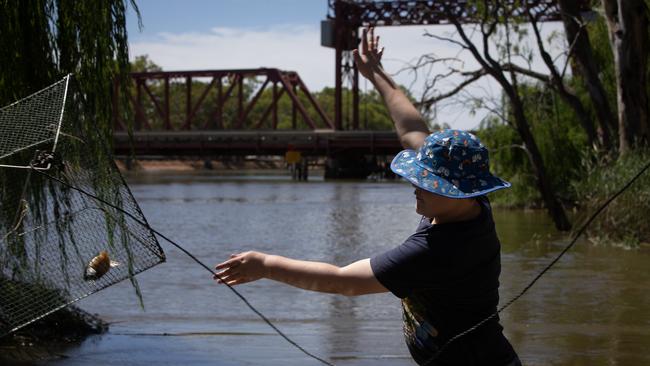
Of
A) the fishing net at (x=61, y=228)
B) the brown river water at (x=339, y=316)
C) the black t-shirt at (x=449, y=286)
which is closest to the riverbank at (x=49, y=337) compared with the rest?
the brown river water at (x=339, y=316)

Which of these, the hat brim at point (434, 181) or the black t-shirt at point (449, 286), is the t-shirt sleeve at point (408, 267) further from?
the hat brim at point (434, 181)

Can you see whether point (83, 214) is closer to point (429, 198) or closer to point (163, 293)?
point (429, 198)

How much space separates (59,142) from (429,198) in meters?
2.54

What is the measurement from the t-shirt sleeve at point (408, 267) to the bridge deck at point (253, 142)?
262ft

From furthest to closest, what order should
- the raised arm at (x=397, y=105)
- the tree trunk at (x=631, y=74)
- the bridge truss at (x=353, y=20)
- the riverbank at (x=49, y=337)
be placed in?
the bridge truss at (x=353, y=20)
the tree trunk at (x=631, y=74)
the riverbank at (x=49, y=337)
the raised arm at (x=397, y=105)

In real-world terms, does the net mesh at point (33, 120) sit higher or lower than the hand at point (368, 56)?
lower

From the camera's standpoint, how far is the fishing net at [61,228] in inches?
229

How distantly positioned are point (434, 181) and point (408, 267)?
0.31m

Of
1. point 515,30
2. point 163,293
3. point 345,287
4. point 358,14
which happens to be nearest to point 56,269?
point 345,287

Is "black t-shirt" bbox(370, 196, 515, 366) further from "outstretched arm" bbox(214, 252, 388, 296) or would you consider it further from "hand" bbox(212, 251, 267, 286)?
"hand" bbox(212, 251, 267, 286)

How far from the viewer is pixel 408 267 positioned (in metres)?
3.75

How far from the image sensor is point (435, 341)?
3.90m

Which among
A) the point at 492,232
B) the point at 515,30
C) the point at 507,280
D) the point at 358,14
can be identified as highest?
the point at 358,14

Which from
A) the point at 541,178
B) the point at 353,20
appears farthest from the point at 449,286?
the point at 353,20
